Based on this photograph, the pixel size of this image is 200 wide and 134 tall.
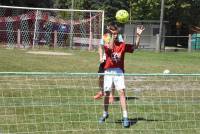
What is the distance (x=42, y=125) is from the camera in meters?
8.82

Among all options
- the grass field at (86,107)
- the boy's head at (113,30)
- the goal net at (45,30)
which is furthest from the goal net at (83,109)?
the goal net at (45,30)

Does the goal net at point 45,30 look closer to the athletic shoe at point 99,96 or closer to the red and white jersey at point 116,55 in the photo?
the athletic shoe at point 99,96

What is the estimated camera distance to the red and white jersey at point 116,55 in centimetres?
963

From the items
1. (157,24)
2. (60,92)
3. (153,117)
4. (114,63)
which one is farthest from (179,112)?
(157,24)

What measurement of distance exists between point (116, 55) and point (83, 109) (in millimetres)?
1492

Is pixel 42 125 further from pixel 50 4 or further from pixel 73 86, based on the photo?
pixel 50 4

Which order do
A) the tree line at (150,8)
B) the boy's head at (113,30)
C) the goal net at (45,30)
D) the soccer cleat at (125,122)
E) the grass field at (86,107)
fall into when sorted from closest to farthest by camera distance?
1. the grass field at (86,107)
2. the soccer cleat at (125,122)
3. the boy's head at (113,30)
4. the goal net at (45,30)
5. the tree line at (150,8)

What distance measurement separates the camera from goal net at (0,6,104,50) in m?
31.4

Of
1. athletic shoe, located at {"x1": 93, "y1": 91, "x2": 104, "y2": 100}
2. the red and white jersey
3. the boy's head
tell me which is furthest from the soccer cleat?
athletic shoe, located at {"x1": 93, "y1": 91, "x2": 104, "y2": 100}

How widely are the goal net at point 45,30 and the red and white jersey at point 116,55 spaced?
69.9ft

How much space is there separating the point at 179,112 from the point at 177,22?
147 ft

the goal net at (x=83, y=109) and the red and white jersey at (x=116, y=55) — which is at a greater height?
the red and white jersey at (x=116, y=55)

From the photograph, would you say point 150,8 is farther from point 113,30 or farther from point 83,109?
point 113,30

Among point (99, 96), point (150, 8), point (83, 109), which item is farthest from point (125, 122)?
point (150, 8)
